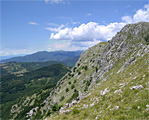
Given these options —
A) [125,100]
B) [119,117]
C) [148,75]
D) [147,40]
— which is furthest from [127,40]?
[119,117]

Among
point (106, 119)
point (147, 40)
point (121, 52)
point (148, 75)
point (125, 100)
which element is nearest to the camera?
point (106, 119)

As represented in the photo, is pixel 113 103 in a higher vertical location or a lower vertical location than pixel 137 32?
lower

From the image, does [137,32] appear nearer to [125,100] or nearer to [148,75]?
[148,75]

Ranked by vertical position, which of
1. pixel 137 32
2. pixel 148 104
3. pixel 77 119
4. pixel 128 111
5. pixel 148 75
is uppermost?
pixel 137 32

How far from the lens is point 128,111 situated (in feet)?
38.2

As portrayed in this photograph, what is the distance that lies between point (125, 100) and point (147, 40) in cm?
3529

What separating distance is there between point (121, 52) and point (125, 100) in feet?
124

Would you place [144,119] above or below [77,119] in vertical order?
above

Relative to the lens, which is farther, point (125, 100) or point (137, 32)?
point (137, 32)

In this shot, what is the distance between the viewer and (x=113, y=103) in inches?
583

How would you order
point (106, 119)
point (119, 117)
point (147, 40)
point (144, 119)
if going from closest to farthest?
point (144, 119), point (119, 117), point (106, 119), point (147, 40)

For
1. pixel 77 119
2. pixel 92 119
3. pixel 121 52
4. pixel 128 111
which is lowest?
pixel 77 119

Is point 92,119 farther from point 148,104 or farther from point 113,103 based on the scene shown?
point 148,104

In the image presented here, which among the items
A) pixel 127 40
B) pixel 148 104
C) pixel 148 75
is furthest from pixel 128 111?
pixel 127 40
